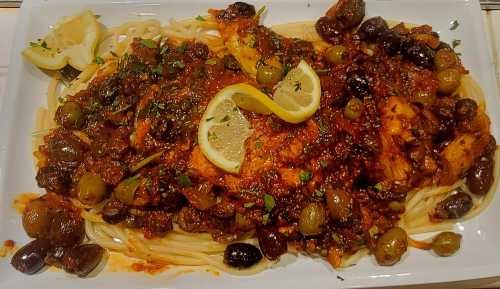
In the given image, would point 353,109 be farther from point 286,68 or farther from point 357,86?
point 286,68

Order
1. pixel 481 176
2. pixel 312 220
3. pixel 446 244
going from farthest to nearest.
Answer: pixel 481 176
pixel 446 244
pixel 312 220

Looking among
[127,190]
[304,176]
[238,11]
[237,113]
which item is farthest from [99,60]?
[304,176]

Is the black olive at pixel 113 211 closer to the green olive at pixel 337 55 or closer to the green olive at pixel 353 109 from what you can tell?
the green olive at pixel 353 109

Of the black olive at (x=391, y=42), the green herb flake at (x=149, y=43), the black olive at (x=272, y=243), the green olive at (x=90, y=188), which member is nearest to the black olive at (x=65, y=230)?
the green olive at (x=90, y=188)

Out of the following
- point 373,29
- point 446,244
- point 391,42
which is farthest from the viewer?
point 373,29

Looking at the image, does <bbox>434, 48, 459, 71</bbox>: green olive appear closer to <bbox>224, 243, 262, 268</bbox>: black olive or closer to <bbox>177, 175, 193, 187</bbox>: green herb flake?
<bbox>224, 243, 262, 268</bbox>: black olive

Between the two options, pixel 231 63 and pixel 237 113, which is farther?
pixel 231 63

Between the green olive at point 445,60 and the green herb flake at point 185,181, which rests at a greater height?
the green olive at point 445,60
